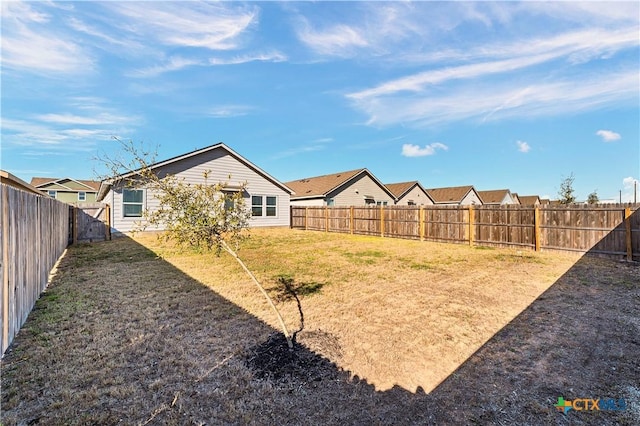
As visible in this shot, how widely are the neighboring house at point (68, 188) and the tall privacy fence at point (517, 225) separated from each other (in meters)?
39.7

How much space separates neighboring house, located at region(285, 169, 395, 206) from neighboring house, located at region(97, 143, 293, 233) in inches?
152

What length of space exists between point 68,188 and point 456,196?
170 ft

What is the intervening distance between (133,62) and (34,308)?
942 centimetres

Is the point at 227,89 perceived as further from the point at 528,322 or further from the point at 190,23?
the point at 528,322

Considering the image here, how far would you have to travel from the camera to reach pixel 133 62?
10.1m

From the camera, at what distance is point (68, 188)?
3700 centimetres

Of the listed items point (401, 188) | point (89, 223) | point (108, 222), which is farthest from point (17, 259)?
point (401, 188)

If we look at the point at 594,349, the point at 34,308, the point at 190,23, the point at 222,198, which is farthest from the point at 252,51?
the point at 594,349

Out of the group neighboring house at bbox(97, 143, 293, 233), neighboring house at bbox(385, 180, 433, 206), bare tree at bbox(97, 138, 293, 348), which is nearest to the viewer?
bare tree at bbox(97, 138, 293, 348)

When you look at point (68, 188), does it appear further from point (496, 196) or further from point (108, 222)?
point (496, 196)

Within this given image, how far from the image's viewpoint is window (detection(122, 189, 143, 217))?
48.4 feet

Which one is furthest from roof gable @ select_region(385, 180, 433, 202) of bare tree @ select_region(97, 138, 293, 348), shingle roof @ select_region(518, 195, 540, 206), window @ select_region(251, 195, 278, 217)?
shingle roof @ select_region(518, 195, 540, 206)

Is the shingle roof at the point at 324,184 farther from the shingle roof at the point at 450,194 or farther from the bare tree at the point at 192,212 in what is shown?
the bare tree at the point at 192,212

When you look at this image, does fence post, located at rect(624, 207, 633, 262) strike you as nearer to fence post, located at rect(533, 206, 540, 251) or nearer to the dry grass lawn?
the dry grass lawn
